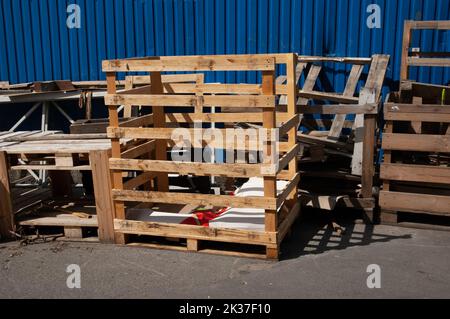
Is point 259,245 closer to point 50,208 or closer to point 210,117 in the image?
point 210,117

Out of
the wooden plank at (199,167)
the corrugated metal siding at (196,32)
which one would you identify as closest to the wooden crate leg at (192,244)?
the wooden plank at (199,167)

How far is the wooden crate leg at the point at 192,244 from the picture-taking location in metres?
5.11

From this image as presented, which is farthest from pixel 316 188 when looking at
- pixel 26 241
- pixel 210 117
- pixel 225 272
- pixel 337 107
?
pixel 26 241

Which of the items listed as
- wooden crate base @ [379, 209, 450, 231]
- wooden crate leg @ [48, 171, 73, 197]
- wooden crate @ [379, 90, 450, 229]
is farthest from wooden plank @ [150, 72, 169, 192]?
wooden crate base @ [379, 209, 450, 231]

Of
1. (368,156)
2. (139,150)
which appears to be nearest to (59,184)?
(139,150)

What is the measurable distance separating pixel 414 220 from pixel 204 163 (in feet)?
9.62

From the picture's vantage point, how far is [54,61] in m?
8.24

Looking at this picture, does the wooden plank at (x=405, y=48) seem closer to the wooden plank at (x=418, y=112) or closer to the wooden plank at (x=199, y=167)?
the wooden plank at (x=418, y=112)

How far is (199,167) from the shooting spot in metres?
4.86

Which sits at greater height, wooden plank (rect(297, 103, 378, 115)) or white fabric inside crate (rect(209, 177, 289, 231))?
wooden plank (rect(297, 103, 378, 115))

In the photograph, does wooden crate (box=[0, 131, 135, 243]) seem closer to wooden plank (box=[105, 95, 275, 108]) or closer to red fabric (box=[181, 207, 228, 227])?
wooden plank (box=[105, 95, 275, 108])

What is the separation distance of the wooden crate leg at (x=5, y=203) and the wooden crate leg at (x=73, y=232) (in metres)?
0.65

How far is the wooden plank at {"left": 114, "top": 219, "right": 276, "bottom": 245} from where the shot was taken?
15.8 ft
